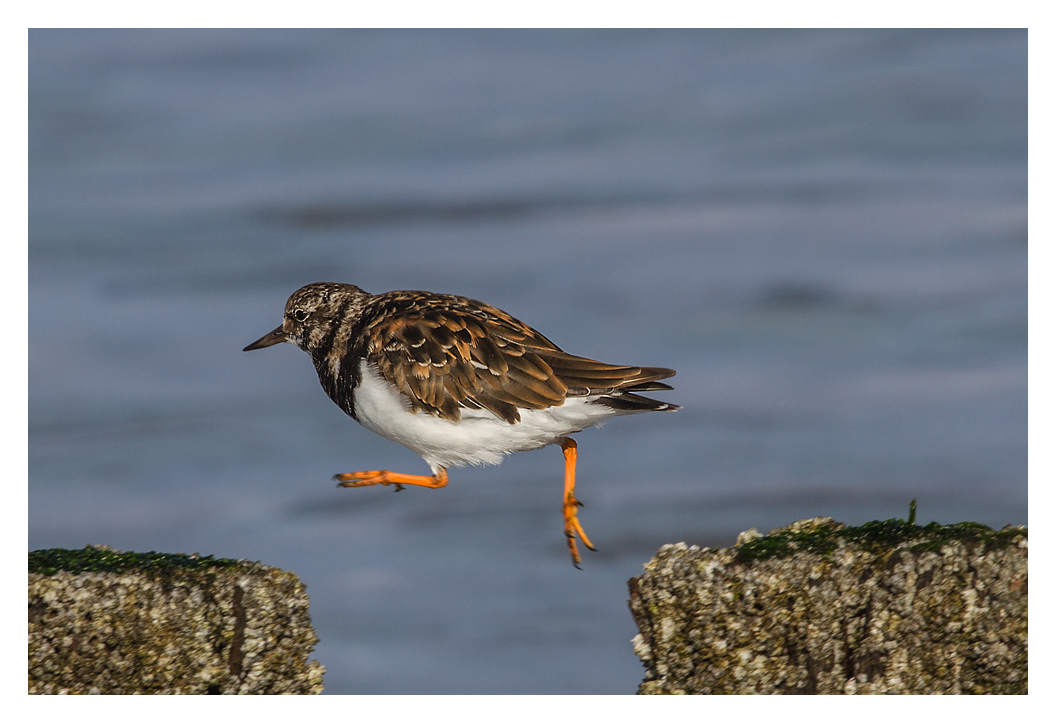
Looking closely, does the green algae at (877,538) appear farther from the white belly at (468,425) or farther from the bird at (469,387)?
the white belly at (468,425)

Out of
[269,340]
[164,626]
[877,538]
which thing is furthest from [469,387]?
[877,538]

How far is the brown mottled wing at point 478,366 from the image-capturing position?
760 cm

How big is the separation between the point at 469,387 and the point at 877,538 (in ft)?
10.5

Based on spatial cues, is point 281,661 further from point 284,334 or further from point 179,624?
point 284,334

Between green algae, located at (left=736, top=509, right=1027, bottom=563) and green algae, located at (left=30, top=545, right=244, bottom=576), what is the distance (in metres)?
3.53

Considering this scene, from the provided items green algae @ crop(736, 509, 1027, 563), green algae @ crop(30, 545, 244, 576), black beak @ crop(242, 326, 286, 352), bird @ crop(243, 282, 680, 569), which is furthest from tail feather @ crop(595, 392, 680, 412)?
black beak @ crop(242, 326, 286, 352)

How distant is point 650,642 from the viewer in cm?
636

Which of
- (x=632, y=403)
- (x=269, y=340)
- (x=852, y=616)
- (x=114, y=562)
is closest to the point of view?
(x=852, y=616)

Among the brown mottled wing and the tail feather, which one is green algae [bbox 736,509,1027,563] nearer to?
the tail feather

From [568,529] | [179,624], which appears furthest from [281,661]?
[568,529]

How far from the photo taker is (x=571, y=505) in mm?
7715

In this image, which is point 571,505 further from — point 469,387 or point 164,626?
point 164,626

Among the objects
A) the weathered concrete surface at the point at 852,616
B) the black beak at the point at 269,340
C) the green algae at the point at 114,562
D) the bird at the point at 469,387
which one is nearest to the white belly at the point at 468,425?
the bird at the point at 469,387

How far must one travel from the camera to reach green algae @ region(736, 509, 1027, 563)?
6.21 metres
